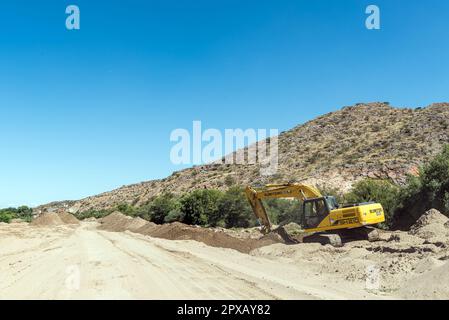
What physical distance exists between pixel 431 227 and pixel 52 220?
230ft

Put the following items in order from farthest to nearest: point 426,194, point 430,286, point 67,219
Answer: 1. point 67,219
2. point 426,194
3. point 430,286

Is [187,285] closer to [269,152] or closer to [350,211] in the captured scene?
[350,211]

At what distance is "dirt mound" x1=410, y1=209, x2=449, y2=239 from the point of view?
69.1 feet

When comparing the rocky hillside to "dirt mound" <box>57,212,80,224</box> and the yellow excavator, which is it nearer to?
"dirt mound" <box>57,212,80,224</box>

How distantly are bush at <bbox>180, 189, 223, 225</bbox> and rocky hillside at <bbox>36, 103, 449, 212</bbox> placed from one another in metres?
17.7

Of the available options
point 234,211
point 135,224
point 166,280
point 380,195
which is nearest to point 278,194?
point 380,195

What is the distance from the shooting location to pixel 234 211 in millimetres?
48625

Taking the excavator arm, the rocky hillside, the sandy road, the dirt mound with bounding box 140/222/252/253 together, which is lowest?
the dirt mound with bounding box 140/222/252/253

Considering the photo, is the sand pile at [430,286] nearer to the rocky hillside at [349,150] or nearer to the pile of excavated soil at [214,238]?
the pile of excavated soil at [214,238]

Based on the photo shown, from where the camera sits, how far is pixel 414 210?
1232 inches

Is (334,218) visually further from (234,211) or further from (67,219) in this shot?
(67,219)

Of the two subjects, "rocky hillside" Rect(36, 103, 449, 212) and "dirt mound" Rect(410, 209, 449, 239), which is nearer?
"dirt mound" Rect(410, 209, 449, 239)

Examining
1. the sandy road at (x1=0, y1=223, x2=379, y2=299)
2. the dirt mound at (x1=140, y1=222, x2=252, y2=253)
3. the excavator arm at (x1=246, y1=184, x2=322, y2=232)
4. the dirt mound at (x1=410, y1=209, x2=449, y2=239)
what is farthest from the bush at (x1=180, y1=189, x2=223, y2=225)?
the sandy road at (x1=0, y1=223, x2=379, y2=299)

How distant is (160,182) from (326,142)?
177 ft
